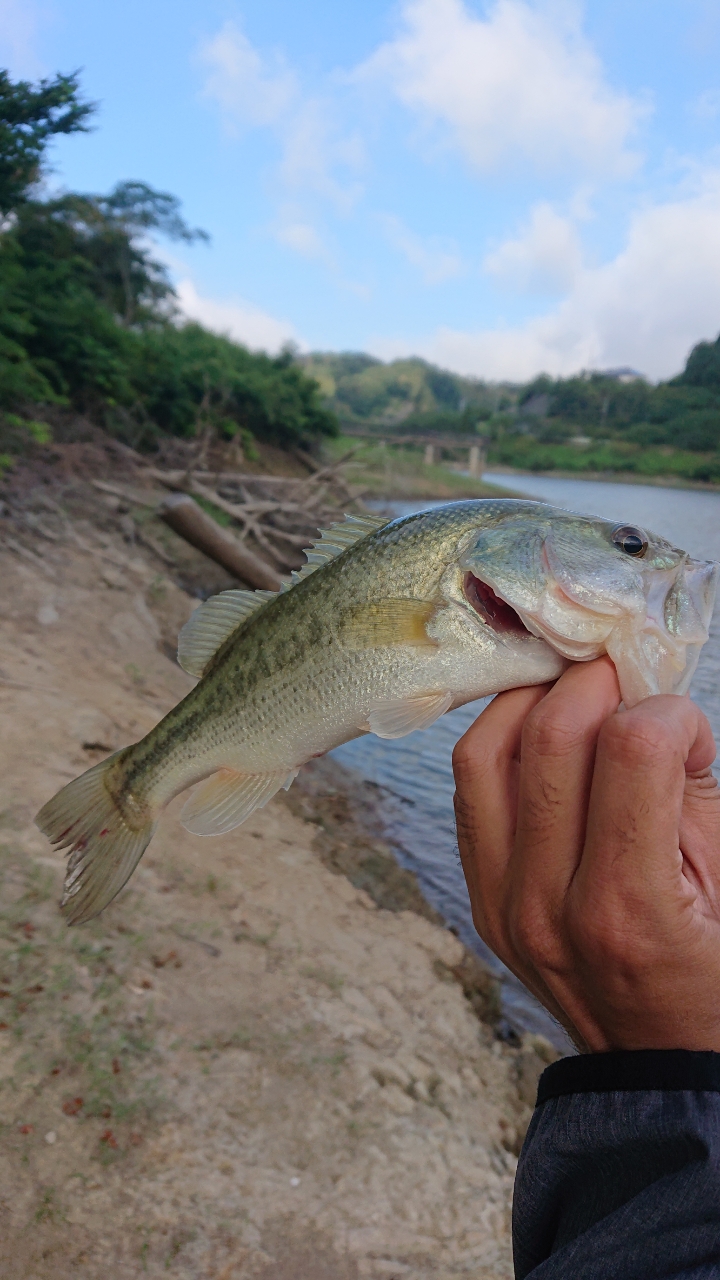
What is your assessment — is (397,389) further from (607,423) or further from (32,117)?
(32,117)

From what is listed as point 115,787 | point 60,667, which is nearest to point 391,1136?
point 115,787

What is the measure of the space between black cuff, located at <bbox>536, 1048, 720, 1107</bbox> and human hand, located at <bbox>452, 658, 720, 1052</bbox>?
0.03 m

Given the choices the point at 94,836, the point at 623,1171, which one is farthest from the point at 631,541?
the point at 94,836

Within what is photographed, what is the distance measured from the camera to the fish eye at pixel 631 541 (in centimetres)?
189

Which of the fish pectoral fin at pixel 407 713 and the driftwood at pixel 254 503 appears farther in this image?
the driftwood at pixel 254 503

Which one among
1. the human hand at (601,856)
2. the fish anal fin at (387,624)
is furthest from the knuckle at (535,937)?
the fish anal fin at (387,624)

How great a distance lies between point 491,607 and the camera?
2006 millimetres

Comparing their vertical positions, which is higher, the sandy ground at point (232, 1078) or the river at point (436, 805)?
the sandy ground at point (232, 1078)

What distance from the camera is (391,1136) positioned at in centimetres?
378

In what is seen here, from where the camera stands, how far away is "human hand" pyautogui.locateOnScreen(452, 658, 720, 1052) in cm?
128

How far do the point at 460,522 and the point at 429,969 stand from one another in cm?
434

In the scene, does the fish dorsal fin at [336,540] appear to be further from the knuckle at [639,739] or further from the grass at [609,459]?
the grass at [609,459]

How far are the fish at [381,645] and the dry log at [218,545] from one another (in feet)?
29.6

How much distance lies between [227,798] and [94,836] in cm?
40
